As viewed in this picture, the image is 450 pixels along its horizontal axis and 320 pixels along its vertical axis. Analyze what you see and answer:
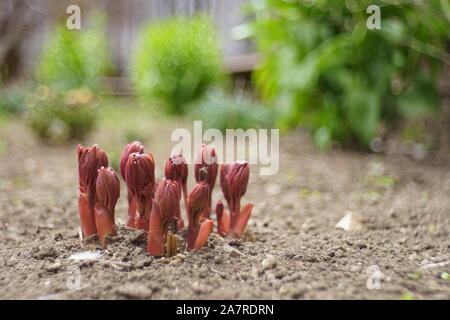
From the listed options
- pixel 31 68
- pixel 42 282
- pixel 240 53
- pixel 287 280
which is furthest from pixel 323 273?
pixel 31 68

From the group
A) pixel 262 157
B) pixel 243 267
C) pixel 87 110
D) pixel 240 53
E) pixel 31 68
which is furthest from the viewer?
pixel 31 68

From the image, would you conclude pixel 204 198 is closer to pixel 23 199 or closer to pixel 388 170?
pixel 23 199

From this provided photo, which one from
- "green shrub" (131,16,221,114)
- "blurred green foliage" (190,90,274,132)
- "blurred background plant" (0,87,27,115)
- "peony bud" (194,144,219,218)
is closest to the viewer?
"peony bud" (194,144,219,218)

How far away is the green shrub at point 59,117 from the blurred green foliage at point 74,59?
3002 mm

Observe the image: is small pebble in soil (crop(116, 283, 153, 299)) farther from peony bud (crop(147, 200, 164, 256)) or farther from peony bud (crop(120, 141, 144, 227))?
peony bud (crop(120, 141, 144, 227))

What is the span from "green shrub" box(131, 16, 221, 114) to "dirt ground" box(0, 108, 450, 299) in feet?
14.1

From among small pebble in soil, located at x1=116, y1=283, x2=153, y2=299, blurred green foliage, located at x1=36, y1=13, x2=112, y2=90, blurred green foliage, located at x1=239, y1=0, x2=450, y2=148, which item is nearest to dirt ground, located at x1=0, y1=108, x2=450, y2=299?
small pebble in soil, located at x1=116, y1=283, x2=153, y2=299

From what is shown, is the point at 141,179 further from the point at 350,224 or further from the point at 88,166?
the point at 350,224

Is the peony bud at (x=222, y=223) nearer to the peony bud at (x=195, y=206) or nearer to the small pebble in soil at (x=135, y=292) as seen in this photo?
the peony bud at (x=195, y=206)

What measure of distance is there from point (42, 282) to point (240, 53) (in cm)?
993

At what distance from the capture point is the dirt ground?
146 centimetres

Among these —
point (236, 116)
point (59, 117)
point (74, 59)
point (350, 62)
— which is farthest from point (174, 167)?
point (74, 59)

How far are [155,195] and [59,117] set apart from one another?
157 inches

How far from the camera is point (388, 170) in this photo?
3854mm
